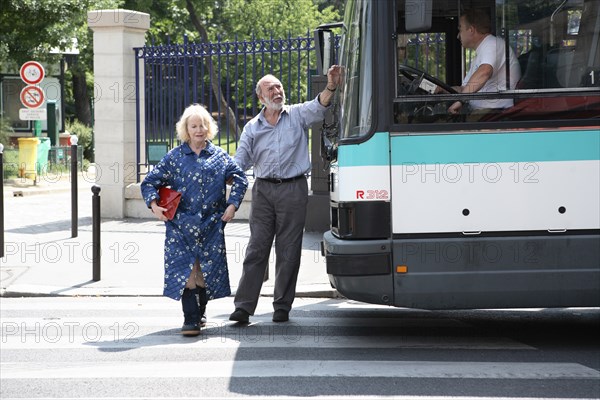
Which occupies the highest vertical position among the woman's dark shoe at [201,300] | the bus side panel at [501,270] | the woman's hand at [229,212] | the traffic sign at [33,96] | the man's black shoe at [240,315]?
the traffic sign at [33,96]

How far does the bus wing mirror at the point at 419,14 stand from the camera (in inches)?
293

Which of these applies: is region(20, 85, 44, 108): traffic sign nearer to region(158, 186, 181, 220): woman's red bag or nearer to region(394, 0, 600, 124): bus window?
region(158, 186, 181, 220): woman's red bag

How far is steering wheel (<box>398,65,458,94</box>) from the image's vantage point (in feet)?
24.9

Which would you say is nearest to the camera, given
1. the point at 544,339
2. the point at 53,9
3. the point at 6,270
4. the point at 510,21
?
the point at 510,21

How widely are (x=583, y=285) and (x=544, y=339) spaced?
793 mm

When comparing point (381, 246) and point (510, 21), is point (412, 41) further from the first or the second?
point (381, 246)

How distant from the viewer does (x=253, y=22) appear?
42.8 meters

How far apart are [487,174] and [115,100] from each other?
33.8 ft

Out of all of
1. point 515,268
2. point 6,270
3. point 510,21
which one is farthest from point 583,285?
point 6,270

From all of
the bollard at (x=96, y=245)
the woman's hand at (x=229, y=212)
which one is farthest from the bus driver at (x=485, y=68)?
the bollard at (x=96, y=245)

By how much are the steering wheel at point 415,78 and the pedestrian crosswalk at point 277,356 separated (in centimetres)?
185

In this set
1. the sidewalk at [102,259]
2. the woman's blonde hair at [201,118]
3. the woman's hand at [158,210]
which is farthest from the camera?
the sidewalk at [102,259]

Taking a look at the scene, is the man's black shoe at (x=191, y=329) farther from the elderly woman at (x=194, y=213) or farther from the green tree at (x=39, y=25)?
the green tree at (x=39, y=25)

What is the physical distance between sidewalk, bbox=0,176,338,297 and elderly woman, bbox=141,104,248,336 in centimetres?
234
